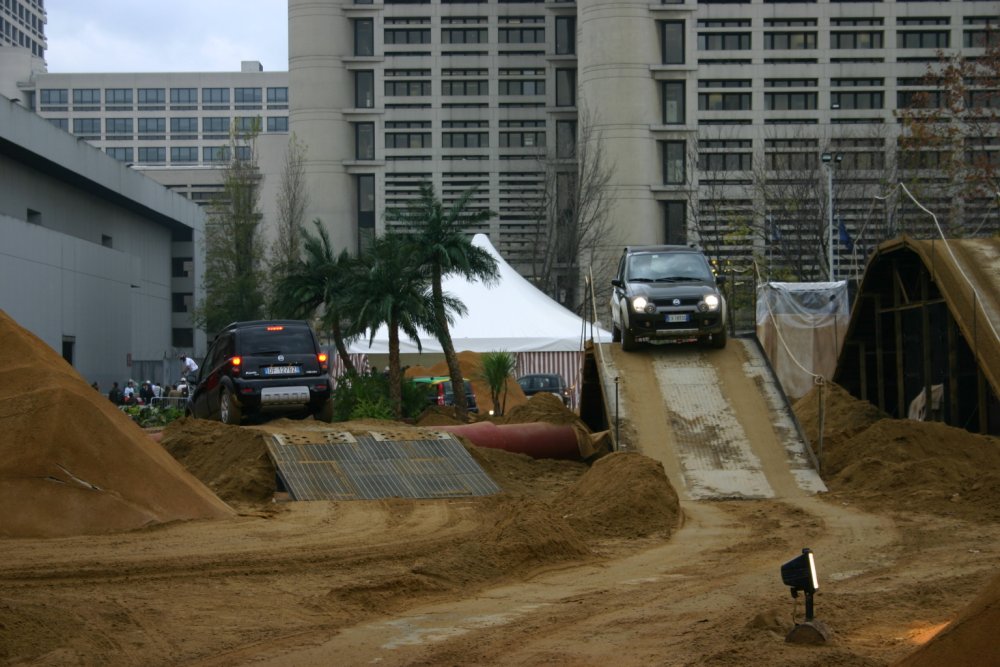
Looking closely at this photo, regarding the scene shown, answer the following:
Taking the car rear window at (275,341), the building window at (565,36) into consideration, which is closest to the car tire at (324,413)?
the car rear window at (275,341)

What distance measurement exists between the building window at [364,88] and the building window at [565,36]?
11.8 meters

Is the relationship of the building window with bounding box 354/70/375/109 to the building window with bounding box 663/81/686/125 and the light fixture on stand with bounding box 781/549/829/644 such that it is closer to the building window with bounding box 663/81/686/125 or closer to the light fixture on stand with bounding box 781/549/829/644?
the building window with bounding box 663/81/686/125

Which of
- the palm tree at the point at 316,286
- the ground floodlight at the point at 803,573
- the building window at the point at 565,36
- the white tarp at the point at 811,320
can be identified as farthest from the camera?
the building window at the point at 565,36

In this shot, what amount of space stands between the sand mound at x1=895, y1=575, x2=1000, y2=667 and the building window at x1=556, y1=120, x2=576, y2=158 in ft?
206

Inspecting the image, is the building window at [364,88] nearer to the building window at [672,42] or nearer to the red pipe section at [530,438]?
the building window at [672,42]

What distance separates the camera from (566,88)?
78562 mm

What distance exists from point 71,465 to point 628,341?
11224mm

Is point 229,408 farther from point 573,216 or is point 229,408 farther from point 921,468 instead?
point 573,216

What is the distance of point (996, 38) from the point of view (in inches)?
1597

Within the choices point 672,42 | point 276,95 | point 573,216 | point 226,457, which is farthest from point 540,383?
point 276,95

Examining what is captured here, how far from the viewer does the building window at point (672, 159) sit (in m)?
71.0

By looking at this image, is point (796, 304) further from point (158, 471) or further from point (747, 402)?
point (158, 471)

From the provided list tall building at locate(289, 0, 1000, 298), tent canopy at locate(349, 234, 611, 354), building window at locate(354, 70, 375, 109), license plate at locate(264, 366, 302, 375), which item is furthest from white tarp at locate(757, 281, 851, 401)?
building window at locate(354, 70, 375, 109)

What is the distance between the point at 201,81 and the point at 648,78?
3654 inches
